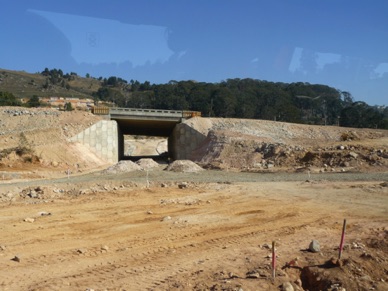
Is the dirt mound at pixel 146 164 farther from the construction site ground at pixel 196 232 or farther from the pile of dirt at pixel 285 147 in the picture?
the pile of dirt at pixel 285 147

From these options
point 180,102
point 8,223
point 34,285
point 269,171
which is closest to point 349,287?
point 34,285

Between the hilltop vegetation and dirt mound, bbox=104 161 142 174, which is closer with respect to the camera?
dirt mound, bbox=104 161 142 174

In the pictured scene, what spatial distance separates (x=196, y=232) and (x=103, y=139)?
1401 inches

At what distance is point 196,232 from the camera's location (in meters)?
13.3

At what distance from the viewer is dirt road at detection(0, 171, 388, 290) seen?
930 centimetres

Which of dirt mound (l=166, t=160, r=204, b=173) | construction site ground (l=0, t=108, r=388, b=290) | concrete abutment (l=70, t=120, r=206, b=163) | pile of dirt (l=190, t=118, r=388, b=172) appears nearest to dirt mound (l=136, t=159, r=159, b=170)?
dirt mound (l=166, t=160, r=204, b=173)

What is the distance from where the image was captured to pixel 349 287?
895 cm

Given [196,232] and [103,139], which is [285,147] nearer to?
[103,139]

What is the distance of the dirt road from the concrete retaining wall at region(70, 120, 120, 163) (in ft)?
81.8

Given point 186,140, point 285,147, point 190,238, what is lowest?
point 190,238

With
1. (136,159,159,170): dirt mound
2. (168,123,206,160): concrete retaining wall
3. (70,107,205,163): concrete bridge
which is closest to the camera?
(136,159,159,170): dirt mound

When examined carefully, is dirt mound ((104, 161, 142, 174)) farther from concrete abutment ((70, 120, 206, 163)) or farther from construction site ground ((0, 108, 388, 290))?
concrete abutment ((70, 120, 206, 163))

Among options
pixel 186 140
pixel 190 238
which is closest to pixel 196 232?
pixel 190 238

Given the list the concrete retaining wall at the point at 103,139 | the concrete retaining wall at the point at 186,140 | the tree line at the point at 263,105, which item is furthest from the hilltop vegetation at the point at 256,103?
the concrete retaining wall at the point at 103,139
